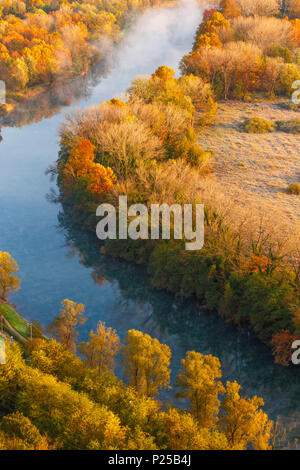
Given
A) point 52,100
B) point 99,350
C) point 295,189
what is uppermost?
point 52,100

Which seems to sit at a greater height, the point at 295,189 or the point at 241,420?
the point at 295,189

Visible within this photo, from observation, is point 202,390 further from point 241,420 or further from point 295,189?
point 295,189

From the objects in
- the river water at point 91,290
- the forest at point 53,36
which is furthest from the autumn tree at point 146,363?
the forest at point 53,36

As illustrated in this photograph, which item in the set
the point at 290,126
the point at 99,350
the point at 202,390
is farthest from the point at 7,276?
the point at 290,126

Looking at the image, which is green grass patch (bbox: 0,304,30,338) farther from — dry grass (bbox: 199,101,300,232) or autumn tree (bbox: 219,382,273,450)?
dry grass (bbox: 199,101,300,232)

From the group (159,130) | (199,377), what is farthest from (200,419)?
(159,130)

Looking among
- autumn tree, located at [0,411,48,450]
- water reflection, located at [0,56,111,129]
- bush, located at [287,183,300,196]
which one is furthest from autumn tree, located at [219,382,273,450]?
water reflection, located at [0,56,111,129]
